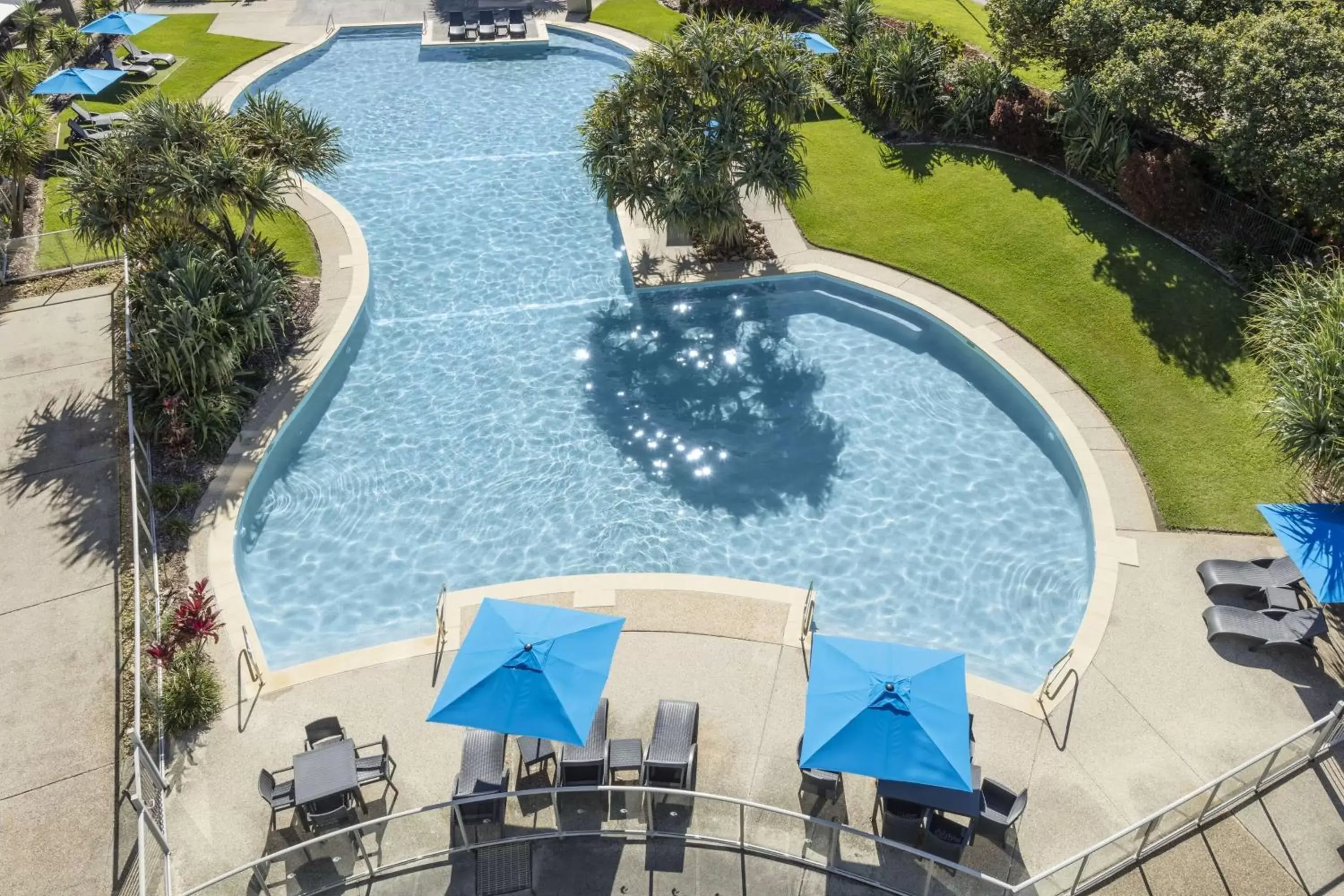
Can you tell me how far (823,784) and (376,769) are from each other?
625 cm

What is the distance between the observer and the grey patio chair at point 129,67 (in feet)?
106

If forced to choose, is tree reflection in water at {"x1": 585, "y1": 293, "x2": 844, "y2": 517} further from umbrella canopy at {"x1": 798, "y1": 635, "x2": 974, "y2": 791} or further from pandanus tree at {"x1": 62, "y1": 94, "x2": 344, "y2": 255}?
pandanus tree at {"x1": 62, "y1": 94, "x2": 344, "y2": 255}

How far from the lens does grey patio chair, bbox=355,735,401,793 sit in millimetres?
12492

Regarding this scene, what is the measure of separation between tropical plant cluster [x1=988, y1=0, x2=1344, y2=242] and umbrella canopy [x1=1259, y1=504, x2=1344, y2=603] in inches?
316

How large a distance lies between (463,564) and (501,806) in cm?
561

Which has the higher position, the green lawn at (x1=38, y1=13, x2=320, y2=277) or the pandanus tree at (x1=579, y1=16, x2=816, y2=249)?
the pandanus tree at (x1=579, y1=16, x2=816, y2=249)

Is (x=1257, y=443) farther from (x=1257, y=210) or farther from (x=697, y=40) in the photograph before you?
(x=697, y=40)

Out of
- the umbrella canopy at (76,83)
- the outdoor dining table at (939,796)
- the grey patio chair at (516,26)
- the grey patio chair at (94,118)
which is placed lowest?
the outdoor dining table at (939,796)

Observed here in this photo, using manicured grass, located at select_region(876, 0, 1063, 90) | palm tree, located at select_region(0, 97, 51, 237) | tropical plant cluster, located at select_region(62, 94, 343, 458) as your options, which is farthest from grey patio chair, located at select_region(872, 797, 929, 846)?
manicured grass, located at select_region(876, 0, 1063, 90)

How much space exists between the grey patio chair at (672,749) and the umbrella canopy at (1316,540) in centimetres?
934

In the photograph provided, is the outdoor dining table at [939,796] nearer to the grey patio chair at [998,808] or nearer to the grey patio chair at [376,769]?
the grey patio chair at [998,808]

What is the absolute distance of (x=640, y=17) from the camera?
3809 centimetres

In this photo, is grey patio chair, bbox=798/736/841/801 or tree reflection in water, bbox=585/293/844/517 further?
tree reflection in water, bbox=585/293/844/517

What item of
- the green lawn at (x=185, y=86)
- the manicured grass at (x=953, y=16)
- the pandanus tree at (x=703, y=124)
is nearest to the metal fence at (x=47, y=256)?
the green lawn at (x=185, y=86)
